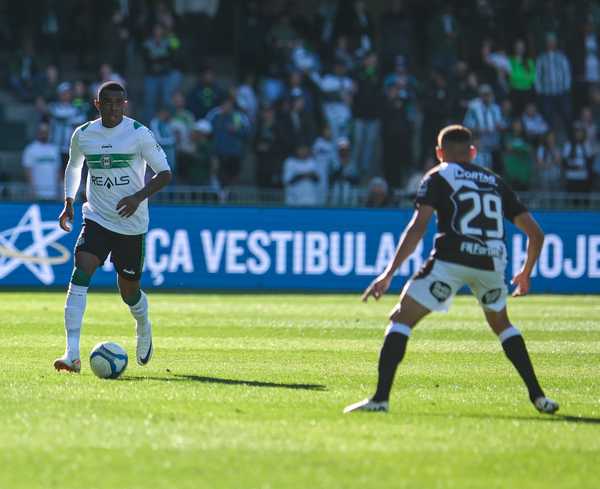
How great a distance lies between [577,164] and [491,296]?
18.2 metres

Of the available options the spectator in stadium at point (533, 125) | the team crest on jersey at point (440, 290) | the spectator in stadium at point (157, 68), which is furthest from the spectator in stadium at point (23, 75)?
the team crest on jersey at point (440, 290)

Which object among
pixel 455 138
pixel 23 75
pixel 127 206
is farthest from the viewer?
pixel 23 75

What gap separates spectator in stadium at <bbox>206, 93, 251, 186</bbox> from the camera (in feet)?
85.4

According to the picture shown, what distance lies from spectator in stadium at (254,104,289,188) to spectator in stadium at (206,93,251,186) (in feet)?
0.98

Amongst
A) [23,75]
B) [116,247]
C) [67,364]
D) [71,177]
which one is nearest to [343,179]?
[23,75]

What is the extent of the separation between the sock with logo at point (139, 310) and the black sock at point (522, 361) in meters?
3.79

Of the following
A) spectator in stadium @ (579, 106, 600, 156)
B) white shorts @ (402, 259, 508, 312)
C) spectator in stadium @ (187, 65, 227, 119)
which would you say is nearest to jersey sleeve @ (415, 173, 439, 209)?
white shorts @ (402, 259, 508, 312)

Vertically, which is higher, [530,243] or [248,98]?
[248,98]

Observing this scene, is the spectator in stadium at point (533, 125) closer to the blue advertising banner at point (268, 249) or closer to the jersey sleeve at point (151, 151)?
the blue advertising banner at point (268, 249)

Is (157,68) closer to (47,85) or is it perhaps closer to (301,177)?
(47,85)

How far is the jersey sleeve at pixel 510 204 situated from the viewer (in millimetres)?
9633

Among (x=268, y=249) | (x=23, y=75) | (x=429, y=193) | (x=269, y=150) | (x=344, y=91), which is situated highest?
(x=23, y=75)

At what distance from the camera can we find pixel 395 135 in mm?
27188

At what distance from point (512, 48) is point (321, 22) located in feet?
13.9
